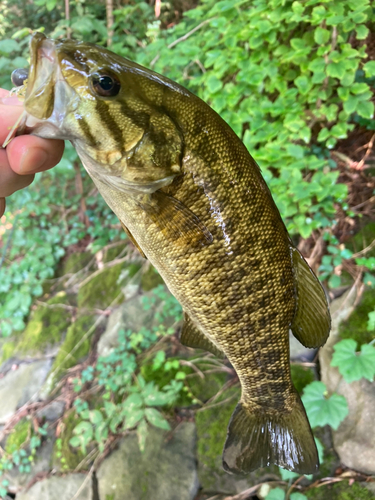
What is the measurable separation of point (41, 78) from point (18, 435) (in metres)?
2.93

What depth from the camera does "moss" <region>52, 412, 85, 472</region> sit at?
2.21 m

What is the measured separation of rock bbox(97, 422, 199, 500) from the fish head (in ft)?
6.02

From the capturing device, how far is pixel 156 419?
6.29ft

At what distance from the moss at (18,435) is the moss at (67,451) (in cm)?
33

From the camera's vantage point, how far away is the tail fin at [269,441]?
1071 millimetres

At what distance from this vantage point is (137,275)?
9.45ft

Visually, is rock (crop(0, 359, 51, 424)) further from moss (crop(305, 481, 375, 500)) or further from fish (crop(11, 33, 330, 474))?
fish (crop(11, 33, 330, 474))

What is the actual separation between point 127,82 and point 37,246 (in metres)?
3.25

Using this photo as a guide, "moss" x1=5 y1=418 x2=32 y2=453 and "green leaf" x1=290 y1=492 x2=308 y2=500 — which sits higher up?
"green leaf" x1=290 y1=492 x2=308 y2=500

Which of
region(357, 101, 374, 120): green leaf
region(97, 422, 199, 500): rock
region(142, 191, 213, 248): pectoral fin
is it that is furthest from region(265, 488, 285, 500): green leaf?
region(357, 101, 374, 120): green leaf

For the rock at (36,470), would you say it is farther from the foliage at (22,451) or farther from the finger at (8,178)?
the finger at (8,178)

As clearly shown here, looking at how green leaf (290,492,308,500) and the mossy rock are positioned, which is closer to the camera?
green leaf (290,492,308,500)

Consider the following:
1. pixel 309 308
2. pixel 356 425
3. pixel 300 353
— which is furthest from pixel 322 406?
pixel 309 308

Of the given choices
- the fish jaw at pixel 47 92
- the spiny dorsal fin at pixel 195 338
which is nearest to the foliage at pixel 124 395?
the spiny dorsal fin at pixel 195 338
